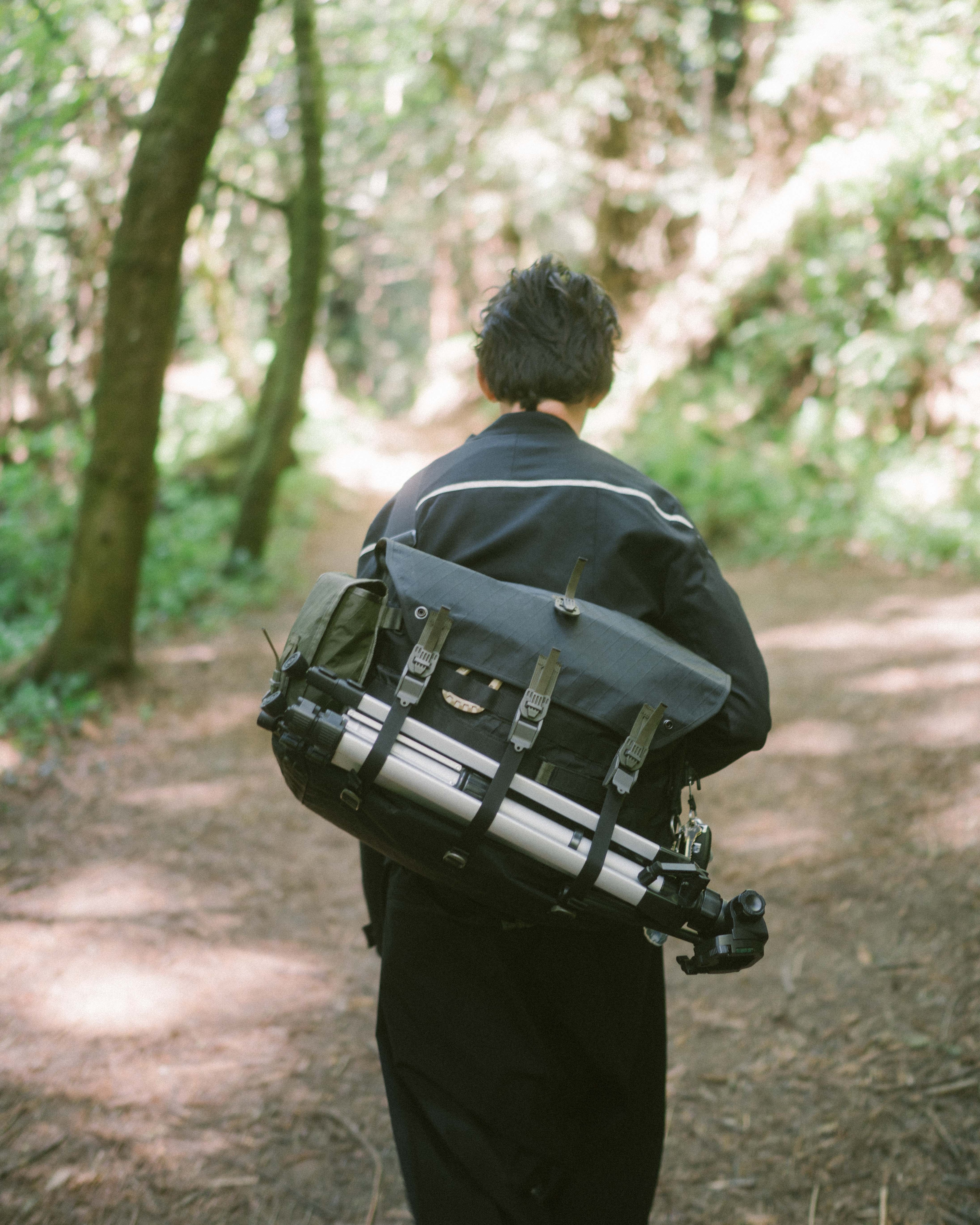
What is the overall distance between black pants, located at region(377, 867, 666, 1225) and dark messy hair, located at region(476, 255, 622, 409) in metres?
1.12

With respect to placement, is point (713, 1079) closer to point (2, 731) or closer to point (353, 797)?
point (353, 797)

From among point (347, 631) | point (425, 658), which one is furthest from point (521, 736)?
point (347, 631)

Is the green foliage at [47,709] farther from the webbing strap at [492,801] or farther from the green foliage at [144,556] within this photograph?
the webbing strap at [492,801]

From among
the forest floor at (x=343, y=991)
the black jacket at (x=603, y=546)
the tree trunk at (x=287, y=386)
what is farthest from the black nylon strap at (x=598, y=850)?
the tree trunk at (x=287, y=386)

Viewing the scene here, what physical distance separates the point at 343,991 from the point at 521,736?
94.8 inches

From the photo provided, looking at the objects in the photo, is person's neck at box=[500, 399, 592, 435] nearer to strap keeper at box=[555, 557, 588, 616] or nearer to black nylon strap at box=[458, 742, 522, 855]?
strap keeper at box=[555, 557, 588, 616]

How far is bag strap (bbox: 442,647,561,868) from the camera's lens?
1628mm

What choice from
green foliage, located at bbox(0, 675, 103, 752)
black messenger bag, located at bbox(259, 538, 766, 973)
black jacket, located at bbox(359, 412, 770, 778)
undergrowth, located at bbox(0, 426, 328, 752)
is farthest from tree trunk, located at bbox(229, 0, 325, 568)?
black messenger bag, located at bbox(259, 538, 766, 973)

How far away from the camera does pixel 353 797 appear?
5.49 feet

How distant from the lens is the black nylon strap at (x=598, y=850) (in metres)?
1.61

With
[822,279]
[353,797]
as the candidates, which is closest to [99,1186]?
[353,797]

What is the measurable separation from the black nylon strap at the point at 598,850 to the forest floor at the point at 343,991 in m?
1.66

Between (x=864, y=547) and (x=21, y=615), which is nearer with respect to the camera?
(x=21, y=615)

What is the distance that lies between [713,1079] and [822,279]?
9721mm
